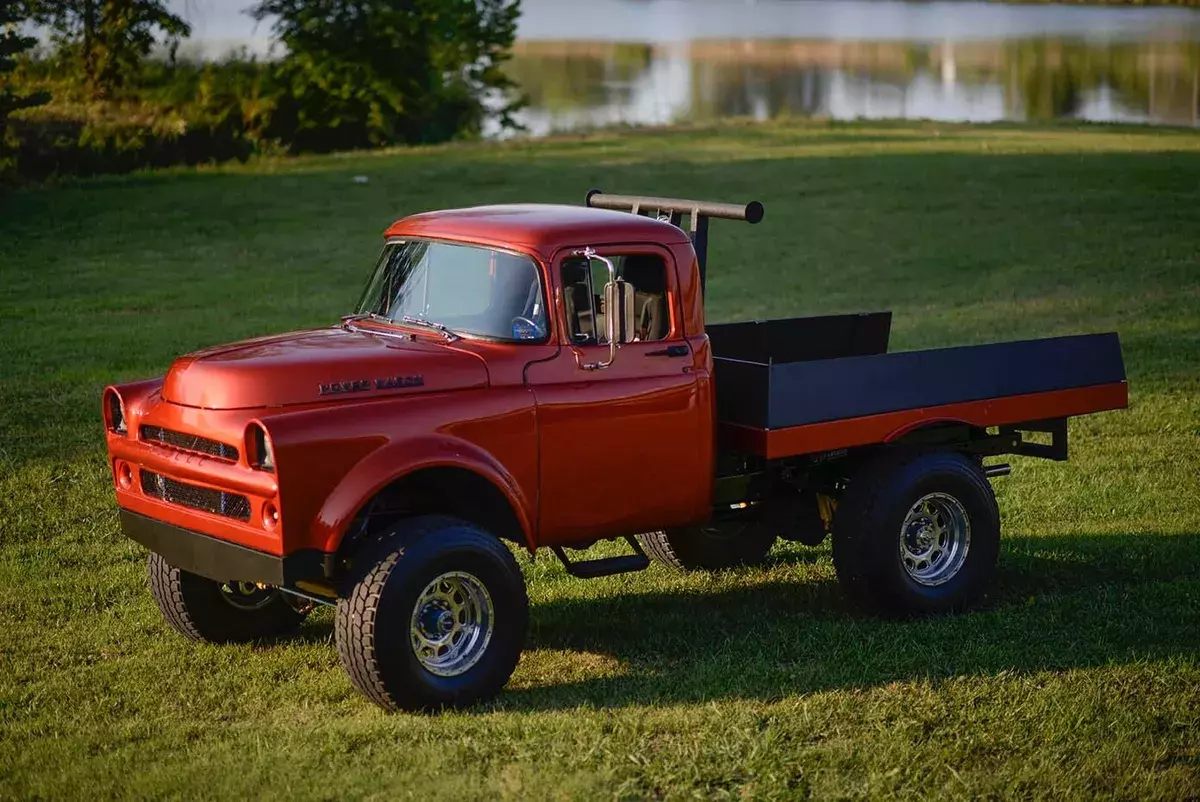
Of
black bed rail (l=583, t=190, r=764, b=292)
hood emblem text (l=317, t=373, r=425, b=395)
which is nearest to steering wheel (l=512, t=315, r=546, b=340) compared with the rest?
hood emblem text (l=317, t=373, r=425, b=395)

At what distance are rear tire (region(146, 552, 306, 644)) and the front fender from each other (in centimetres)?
143

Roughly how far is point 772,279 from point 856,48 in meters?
60.6

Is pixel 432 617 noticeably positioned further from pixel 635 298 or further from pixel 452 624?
pixel 635 298

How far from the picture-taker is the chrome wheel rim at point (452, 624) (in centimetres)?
738

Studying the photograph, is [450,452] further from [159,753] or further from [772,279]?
[772,279]

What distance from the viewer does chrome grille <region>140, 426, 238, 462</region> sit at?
7.24 metres

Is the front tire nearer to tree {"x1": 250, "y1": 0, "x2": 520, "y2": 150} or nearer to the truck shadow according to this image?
the truck shadow

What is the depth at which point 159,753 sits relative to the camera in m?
6.96

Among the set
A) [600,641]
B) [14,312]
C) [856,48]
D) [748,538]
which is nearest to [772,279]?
[14,312]

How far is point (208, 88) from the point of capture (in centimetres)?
3975

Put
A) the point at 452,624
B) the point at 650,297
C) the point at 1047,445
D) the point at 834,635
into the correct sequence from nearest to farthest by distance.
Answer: the point at 452,624 < the point at 650,297 < the point at 834,635 < the point at 1047,445

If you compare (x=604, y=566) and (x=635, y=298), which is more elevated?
(x=635, y=298)

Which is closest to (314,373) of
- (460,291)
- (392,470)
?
(392,470)

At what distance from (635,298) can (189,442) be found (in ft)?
7.62
